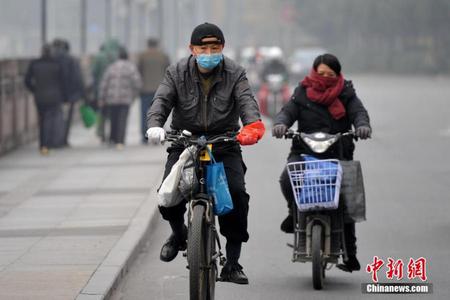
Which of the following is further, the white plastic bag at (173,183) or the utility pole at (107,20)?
the utility pole at (107,20)

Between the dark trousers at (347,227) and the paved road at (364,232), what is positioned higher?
the dark trousers at (347,227)

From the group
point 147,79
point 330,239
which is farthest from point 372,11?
point 330,239

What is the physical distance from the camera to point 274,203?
15.1 meters

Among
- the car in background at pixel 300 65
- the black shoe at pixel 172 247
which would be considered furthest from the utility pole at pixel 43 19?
the car in background at pixel 300 65

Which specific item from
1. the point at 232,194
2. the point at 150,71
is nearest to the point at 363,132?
the point at 232,194

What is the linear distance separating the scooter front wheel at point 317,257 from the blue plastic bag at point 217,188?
126 centimetres

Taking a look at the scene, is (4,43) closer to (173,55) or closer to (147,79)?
(147,79)

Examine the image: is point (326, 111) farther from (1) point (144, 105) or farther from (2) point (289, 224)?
(1) point (144, 105)

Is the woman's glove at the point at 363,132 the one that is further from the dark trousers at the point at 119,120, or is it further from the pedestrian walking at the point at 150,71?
the pedestrian walking at the point at 150,71

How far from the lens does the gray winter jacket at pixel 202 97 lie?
8.25 metres

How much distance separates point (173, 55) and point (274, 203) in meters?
48.0

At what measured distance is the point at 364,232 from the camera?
12.5 m

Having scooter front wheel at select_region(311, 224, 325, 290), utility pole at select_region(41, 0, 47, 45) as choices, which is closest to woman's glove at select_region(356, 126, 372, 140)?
scooter front wheel at select_region(311, 224, 325, 290)

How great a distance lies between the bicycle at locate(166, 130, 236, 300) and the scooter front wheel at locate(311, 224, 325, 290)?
1.15 metres
